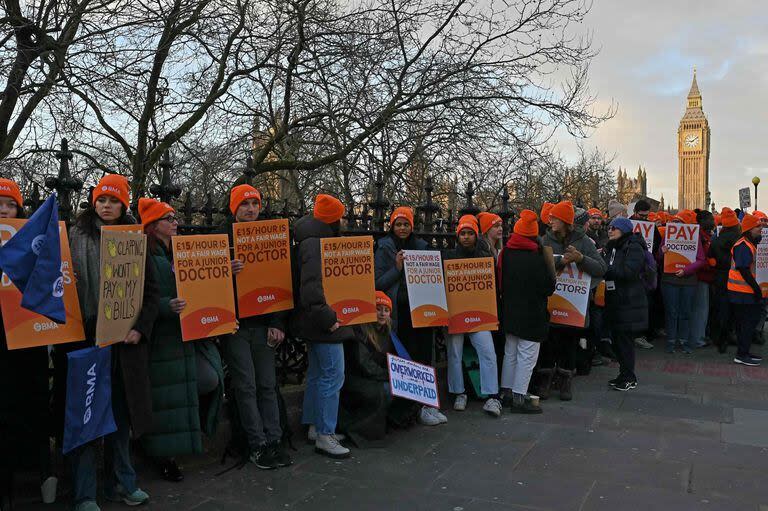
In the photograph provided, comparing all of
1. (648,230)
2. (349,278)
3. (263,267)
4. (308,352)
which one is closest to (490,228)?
(349,278)

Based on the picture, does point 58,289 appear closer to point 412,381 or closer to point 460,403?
point 412,381

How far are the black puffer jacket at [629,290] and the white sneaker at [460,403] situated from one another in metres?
1.89

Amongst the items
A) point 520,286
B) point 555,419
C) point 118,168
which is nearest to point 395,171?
point 118,168

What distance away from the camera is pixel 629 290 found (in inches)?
265

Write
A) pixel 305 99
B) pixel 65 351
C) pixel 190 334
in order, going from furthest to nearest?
pixel 305 99, pixel 190 334, pixel 65 351

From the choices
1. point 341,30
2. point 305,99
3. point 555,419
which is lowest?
point 555,419

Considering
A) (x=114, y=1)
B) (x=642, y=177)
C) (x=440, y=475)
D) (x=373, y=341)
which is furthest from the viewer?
(x=642, y=177)

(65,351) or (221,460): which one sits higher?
(65,351)

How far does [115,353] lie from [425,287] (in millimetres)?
2873

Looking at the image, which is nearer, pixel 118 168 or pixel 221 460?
pixel 221 460

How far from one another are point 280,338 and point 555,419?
2.77m

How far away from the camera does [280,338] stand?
4641 millimetres

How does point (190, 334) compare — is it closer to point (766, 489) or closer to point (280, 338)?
point (280, 338)

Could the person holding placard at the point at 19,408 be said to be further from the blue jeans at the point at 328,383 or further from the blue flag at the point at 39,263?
the blue jeans at the point at 328,383
